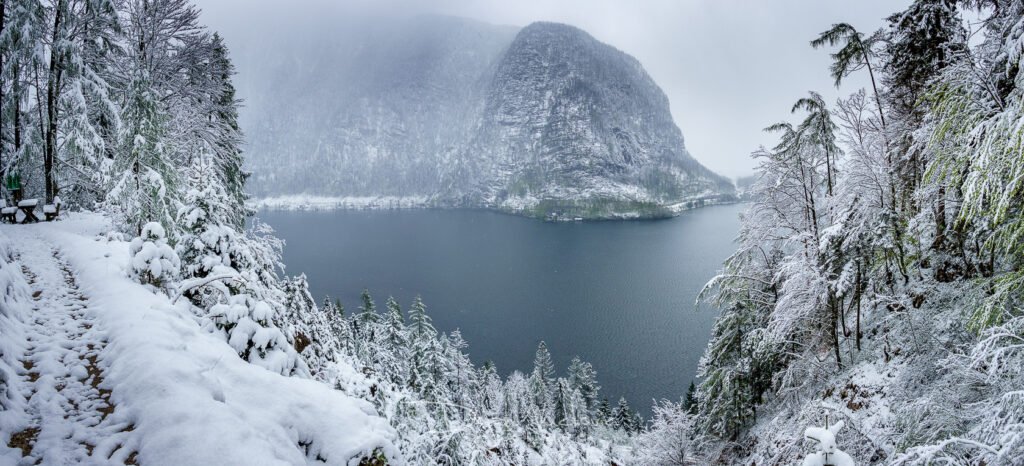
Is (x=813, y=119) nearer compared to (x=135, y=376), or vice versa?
(x=135, y=376)

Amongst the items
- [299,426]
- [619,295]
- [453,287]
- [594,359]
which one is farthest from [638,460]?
[453,287]

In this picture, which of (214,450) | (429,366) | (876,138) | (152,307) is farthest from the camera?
(429,366)

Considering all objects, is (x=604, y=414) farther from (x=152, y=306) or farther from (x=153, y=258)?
(x=152, y=306)

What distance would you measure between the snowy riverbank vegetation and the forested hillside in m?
8.43

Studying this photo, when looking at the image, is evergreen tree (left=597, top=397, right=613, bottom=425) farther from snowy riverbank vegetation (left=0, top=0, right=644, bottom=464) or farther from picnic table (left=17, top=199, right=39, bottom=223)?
picnic table (left=17, top=199, right=39, bottom=223)

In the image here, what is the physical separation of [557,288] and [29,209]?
87.9 m

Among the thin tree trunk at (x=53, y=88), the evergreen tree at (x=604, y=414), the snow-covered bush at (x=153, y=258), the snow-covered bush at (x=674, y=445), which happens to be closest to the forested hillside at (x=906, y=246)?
the snow-covered bush at (x=674, y=445)

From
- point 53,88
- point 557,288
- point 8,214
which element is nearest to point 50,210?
point 8,214

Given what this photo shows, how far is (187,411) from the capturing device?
4.33m

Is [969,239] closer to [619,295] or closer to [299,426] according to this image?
[299,426]

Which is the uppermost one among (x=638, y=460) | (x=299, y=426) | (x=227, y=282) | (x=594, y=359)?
(x=227, y=282)

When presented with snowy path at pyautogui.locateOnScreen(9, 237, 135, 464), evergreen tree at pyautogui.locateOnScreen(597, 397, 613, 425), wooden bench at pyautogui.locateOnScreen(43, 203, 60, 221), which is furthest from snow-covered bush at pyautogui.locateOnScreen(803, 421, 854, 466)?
evergreen tree at pyautogui.locateOnScreen(597, 397, 613, 425)

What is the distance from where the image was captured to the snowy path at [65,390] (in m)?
3.87

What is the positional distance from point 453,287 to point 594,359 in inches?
1717
